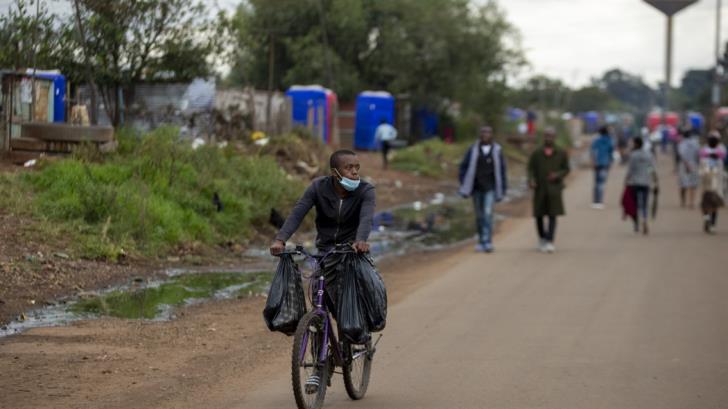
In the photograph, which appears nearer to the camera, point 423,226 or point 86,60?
point 86,60

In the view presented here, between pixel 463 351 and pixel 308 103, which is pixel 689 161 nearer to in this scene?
pixel 308 103

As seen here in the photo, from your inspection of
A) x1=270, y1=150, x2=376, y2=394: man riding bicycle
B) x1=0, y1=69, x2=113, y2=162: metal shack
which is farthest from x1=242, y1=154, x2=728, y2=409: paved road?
x1=0, y1=69, x2=113, y2=162: metal shack

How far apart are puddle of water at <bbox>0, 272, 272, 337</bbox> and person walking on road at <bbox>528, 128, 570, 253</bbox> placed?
15.1ft

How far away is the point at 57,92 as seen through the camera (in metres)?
19.8

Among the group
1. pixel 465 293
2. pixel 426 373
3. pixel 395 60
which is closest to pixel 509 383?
pixel 426 373

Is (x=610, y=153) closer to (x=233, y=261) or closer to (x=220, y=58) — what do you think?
(x=220, y=58)

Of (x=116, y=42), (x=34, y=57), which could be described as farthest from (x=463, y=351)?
(x=116, y=42)

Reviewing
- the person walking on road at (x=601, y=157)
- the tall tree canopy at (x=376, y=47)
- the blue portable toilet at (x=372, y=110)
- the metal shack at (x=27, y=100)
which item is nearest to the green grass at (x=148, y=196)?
the metal shack at (x=27, y=100)

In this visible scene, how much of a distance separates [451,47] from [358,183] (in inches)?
1696

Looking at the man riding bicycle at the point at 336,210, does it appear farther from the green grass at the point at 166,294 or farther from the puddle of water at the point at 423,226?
the puddle of water at the point at 423,226

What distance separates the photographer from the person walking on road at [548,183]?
1728 centimetres

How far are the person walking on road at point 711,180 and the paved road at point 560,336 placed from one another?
8.45ft

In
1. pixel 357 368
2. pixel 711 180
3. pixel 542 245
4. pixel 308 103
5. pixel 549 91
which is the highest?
pixel 549 91

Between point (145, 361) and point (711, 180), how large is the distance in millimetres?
14167
